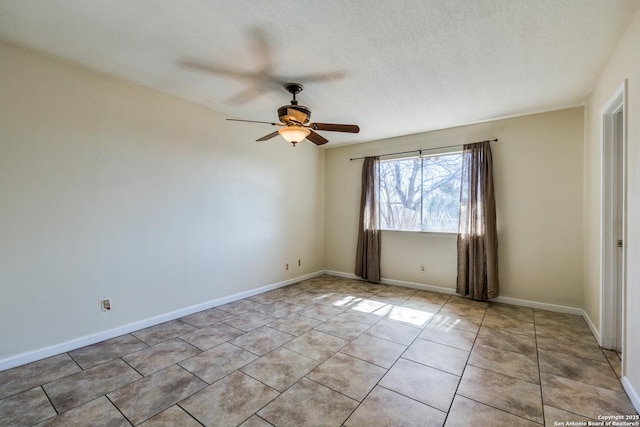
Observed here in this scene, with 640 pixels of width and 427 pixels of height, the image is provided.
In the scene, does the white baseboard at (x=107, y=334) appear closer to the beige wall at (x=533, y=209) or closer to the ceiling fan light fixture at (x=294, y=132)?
the ceiling fan light fixture at (x=294, y=132)

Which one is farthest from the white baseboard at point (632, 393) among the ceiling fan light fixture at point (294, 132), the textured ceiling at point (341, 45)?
Result: the ceiling fan light fixture at point (294, 132)

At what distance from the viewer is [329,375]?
7.29 feet

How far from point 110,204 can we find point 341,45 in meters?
2.70

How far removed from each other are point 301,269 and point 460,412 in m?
3.70

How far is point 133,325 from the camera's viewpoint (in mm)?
3031

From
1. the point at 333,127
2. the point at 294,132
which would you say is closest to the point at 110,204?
the point at 294,132

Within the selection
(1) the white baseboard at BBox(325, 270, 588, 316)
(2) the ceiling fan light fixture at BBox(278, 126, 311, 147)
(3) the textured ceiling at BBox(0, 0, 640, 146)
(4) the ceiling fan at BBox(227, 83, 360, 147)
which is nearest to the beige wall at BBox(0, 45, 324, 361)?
(3) the textured ceiling at BBox(0, 0, 640, 146)

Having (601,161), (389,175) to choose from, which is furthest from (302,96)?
(601,161)

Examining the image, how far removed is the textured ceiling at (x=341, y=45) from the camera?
1879 millimetres

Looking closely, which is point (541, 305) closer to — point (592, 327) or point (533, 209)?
point (592, 327)

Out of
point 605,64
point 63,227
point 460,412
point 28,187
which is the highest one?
point 605,64

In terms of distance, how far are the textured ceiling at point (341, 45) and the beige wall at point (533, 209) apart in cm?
48

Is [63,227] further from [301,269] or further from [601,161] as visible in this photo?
[601,161]

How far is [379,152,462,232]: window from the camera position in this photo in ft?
14.4
